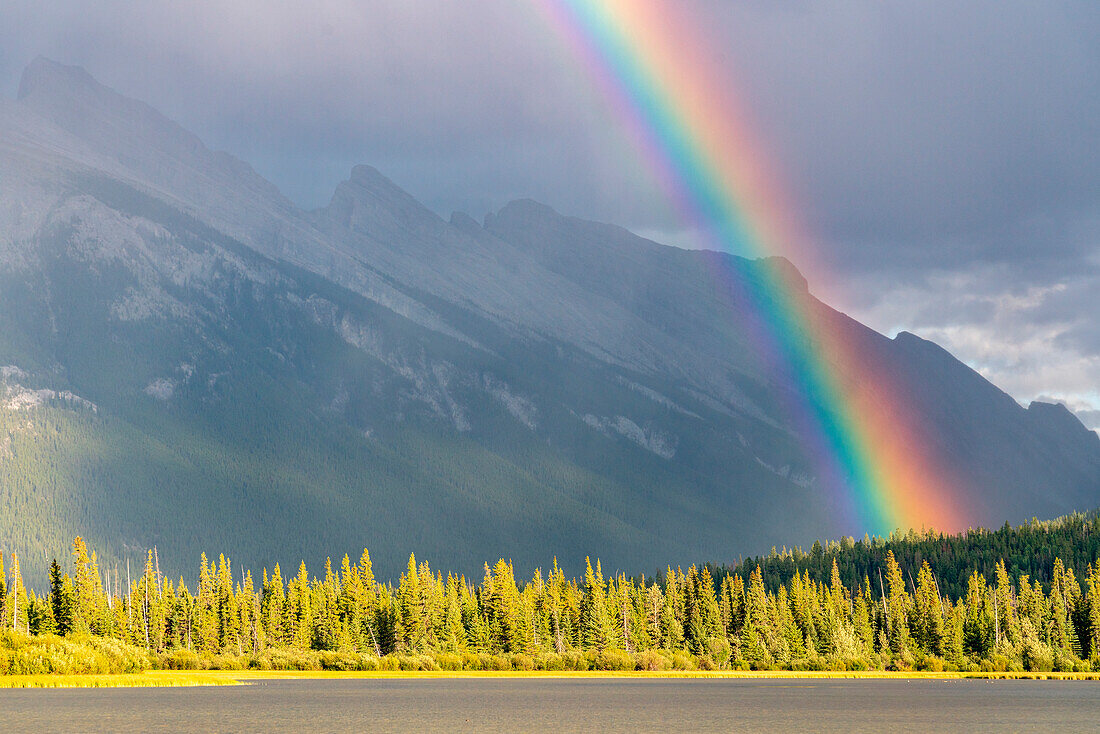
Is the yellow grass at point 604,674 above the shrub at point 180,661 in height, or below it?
below

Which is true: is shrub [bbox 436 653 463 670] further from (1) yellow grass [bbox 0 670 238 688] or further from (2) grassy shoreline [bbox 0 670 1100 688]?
(1) yellow grass [bbox 0 670 238 688]

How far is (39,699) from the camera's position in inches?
4702

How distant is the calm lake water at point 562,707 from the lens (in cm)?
9381

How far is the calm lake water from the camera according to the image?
93.8 m

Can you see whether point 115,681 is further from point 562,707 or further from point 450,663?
point 450,663

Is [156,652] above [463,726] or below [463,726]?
above

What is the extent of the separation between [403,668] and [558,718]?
98.2 meters

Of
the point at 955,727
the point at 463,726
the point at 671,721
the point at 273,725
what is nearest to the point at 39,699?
the point at 273,725

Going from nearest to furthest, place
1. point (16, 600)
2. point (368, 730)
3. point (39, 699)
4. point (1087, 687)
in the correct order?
point (368, 730) → point (39, 699) → point (1087, 687) → point (16, 600)

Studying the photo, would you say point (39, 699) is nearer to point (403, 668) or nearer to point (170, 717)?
point (170, 717)

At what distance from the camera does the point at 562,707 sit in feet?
379

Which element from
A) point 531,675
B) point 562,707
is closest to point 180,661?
point 531,675

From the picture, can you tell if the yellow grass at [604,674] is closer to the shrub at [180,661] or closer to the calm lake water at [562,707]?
the shrub at [180,661]

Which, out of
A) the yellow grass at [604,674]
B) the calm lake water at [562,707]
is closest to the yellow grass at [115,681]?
the calm lake water at [562,707]
